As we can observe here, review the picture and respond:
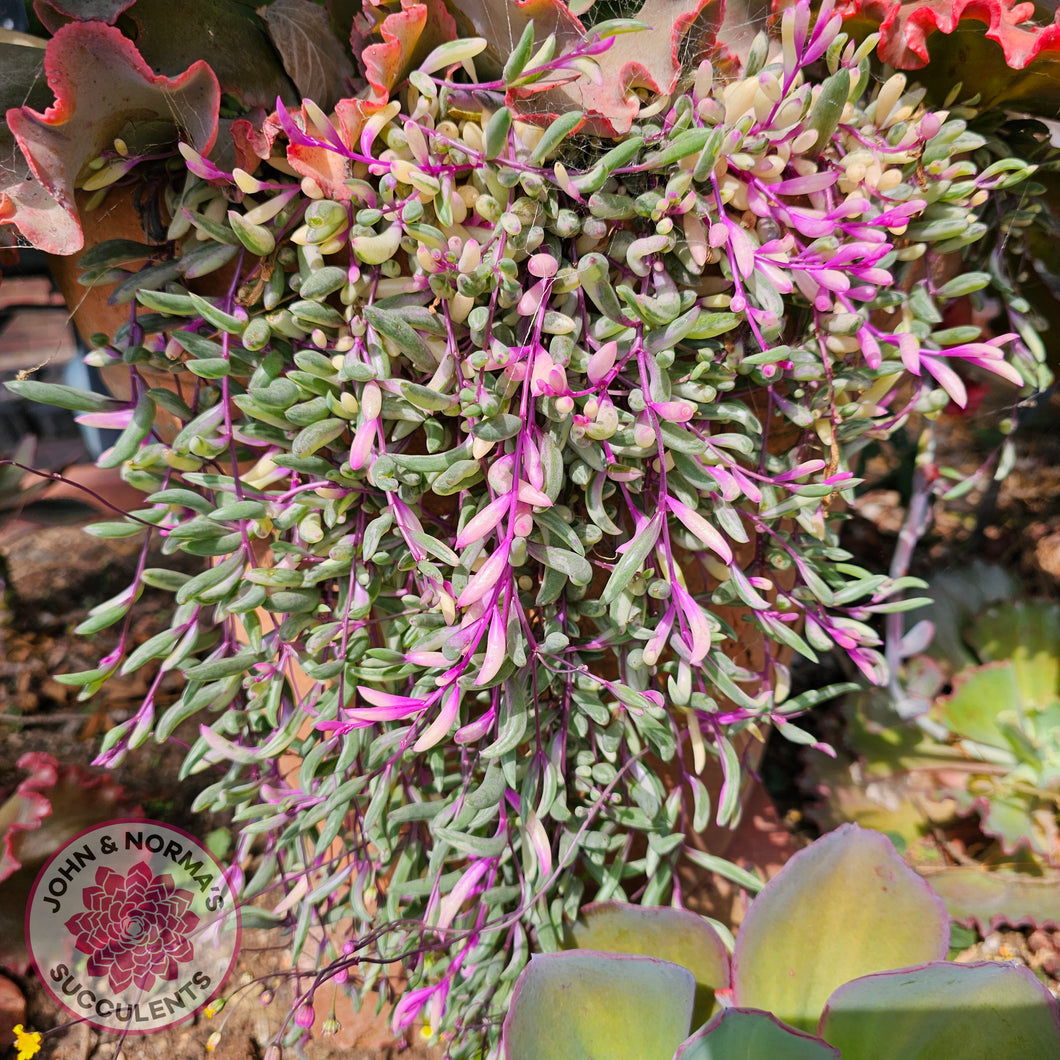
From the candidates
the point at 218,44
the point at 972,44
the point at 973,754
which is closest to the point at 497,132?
the point at 218,44

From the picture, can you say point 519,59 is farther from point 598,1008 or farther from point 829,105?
point 598,1008

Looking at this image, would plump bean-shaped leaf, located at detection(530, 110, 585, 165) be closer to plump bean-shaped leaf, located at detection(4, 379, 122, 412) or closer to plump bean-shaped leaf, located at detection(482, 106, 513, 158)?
plump bean-shaped leaf, located at detection(482, 106, 513, 158)

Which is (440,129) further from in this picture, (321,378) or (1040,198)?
(1040,198)

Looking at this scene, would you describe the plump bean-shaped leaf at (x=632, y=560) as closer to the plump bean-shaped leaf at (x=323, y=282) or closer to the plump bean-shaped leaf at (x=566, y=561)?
the plump bean-shaped leaf at (x=566, y=561)

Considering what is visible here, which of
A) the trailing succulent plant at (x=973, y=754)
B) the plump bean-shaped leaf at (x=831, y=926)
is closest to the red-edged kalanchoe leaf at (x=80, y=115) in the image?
the plump bean-shaped leaf at (x=831, y=926)

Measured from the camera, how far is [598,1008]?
25.0 inches

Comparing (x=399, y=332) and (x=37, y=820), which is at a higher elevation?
(x=399, y=332)

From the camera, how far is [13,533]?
40.6 inches

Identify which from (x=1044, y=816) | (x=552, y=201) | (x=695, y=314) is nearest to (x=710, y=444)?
(x=695, y=314)

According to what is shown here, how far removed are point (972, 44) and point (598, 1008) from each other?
2.70 feet

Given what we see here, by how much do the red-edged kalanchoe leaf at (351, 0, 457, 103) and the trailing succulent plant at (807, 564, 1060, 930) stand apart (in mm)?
896

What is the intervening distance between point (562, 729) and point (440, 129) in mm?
454

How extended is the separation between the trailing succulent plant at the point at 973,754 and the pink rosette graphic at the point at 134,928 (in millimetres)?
801

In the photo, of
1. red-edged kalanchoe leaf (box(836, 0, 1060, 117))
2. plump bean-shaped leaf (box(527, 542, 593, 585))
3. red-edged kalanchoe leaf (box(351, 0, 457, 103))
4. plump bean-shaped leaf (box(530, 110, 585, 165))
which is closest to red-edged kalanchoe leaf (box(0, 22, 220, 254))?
red-edged kalanchoe leaf (box(351, 0, 457, 103))
